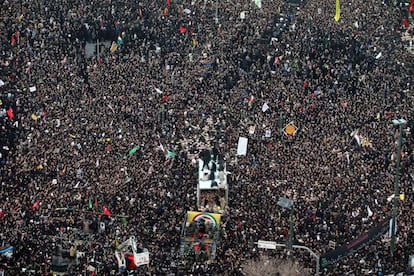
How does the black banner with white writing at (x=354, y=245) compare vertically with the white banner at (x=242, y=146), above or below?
below

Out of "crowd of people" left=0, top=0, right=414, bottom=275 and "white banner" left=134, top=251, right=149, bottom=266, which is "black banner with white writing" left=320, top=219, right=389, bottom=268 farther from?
"white banner" left=134, top=251, right=149, bottom=266

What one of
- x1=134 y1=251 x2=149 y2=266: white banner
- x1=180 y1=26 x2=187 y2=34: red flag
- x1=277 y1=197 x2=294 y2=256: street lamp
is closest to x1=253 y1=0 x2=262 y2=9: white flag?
x1=180 y1=26 x2=187 y2=34: red flag

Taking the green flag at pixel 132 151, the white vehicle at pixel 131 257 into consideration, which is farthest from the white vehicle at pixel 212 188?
the white vehicle at pixel 131 257

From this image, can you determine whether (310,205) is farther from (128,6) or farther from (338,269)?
(128,6)

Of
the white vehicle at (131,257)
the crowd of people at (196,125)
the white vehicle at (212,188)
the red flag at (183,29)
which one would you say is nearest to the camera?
the white vehicle at (131,257)

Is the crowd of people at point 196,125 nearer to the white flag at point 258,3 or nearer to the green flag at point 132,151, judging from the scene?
the green flag at point 132,151

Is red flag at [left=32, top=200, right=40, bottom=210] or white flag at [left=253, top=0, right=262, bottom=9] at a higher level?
white flag at [left=253, top=0, right=262, bottom=9]

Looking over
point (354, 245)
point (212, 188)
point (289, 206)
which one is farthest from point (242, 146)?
point (354, 245)
